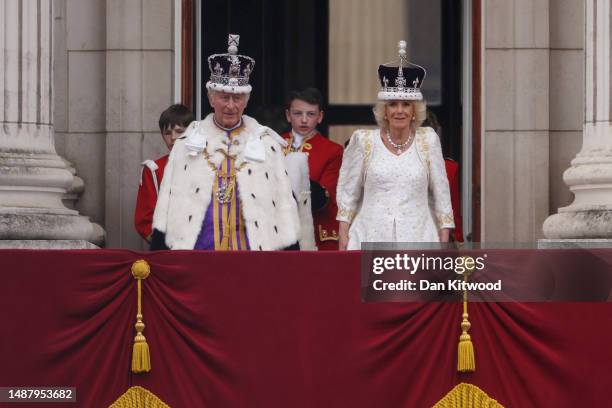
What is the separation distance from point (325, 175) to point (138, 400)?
10.1ft

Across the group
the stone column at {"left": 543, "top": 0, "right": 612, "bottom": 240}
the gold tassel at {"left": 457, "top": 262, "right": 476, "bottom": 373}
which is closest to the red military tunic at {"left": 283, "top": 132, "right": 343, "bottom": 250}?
the stone column at {"left": 543, "top": 0, "right": 612, "bottom": 240}

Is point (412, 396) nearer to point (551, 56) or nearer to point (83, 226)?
point (83, 226)

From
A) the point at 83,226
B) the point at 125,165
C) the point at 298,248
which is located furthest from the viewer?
the point at 125,165

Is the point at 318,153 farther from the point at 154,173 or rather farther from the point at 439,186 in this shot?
the point at 439,186

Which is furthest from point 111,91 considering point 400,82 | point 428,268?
point 428,268

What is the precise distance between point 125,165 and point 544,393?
16.7 ft

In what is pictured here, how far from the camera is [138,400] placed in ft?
43.8

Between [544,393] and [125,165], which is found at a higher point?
[125,165]

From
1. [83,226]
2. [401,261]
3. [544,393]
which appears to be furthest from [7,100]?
[544,393]

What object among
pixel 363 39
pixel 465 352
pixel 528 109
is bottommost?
pixel 465 352

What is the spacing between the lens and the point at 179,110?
15.8m

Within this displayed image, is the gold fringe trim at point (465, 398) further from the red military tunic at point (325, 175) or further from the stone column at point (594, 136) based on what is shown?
the red military tunic at point (325, 175)

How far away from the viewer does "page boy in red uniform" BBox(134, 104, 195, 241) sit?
51.3ft

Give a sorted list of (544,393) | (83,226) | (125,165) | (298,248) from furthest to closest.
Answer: (125,165)
(83,226)
(298,248)
(544,393)
